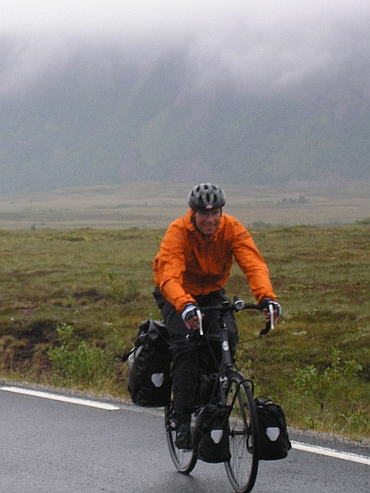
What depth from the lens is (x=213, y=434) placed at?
6289 millimetres

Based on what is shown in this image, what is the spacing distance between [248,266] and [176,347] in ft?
2.69

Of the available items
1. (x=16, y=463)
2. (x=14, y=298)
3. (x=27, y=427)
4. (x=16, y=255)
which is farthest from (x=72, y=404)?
(x=16, y=255)

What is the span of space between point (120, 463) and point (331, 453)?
5.66 feet

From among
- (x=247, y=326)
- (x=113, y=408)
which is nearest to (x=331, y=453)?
(x=113, y=408)

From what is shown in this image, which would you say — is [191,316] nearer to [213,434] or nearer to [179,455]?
[213,434]

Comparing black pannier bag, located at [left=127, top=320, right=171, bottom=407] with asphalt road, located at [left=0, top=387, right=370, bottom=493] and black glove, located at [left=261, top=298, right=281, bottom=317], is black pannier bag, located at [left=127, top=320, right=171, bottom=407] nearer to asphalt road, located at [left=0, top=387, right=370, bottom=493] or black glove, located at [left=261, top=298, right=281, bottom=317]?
asphalt road, located at [left=0, top=387, right=370, bottom=493]

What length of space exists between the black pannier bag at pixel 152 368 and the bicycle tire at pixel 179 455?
26cm

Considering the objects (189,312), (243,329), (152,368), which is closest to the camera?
(189,312)

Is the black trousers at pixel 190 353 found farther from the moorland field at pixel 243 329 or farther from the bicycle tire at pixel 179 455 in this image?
the moorland field at pixel 243 329

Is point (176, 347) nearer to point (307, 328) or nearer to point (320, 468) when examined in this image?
point (320, 468)

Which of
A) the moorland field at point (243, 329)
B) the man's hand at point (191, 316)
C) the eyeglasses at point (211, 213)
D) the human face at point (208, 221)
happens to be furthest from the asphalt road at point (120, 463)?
the eyeglasses at point (211, 213)

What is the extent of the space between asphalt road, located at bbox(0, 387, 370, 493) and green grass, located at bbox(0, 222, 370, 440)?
1533 millimetres

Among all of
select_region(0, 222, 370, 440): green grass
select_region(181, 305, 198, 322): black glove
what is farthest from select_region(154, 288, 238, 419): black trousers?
select_region(0, 222, 370, 440): green grass

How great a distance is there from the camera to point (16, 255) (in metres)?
44.7
